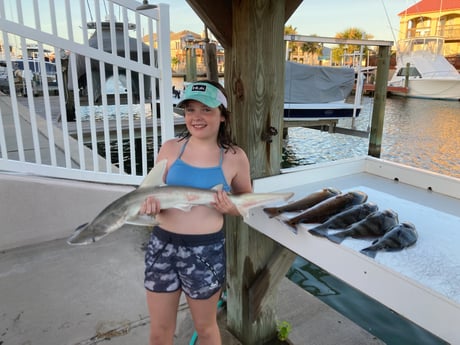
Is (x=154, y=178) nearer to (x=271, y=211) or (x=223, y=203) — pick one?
(x=223, y=203)

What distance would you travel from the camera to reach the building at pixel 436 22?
31.3 m

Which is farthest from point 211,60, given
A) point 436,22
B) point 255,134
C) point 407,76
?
point 436,22

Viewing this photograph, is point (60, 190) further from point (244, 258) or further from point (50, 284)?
point (244, 258)

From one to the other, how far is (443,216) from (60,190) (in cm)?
328

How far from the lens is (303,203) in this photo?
6.49 ft

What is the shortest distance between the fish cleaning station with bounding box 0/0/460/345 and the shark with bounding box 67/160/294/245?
11 centimetres

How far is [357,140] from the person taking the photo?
42.5ft

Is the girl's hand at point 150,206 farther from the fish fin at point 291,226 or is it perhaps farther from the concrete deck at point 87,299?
the concrete deck at point 87,299

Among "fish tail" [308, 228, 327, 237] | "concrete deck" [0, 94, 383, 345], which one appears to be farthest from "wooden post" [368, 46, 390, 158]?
"fish tail" [308, 228, 327, 237]

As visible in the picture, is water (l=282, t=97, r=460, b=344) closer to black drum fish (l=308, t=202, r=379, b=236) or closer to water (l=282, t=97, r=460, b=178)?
water (l=282, t=97, r=460, b=178)

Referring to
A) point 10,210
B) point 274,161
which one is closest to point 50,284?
point 10,210

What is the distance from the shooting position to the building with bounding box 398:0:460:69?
103 ft

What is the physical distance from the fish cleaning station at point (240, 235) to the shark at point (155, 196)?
0.11m

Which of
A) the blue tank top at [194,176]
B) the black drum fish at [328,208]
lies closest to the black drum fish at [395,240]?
the black drum fish at [328,208]
